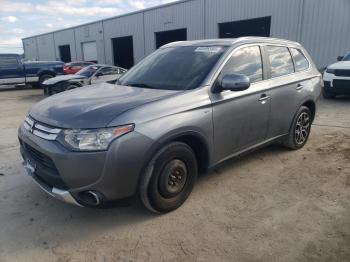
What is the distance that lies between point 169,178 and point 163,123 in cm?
62

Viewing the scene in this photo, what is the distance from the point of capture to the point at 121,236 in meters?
3.17

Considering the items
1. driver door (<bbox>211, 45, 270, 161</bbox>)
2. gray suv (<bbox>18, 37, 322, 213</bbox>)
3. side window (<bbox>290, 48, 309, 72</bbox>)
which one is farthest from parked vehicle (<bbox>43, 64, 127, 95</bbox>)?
driver door (<bbox>211, 45, 270, 161</bbox>)

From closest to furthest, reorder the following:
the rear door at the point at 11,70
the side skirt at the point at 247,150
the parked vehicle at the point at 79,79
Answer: the side skirt at the point at 247,150 → the parked vehicle at the point at 79,79 → the rear door at the point at 11,70

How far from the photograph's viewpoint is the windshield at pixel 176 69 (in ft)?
12.3

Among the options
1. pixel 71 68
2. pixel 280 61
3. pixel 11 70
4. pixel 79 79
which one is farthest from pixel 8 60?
pixel 280 61

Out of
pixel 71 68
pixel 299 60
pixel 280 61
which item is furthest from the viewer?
pixel 71 68

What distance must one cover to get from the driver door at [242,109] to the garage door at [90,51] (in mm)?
30909

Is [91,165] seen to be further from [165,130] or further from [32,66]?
[32,66]

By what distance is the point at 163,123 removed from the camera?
316 cm

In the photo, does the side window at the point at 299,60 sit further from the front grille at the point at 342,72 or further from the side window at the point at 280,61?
the front grille at the point at 342,72

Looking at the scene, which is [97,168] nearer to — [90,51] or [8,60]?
[8,60]

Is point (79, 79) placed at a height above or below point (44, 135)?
below

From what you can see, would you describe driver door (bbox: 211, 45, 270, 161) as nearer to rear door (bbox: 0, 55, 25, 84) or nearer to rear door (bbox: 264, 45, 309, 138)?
rear door (bbox: 264, 45, 309, 138)

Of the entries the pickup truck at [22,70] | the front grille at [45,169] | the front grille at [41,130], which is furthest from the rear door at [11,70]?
the front grille at [45,169]
